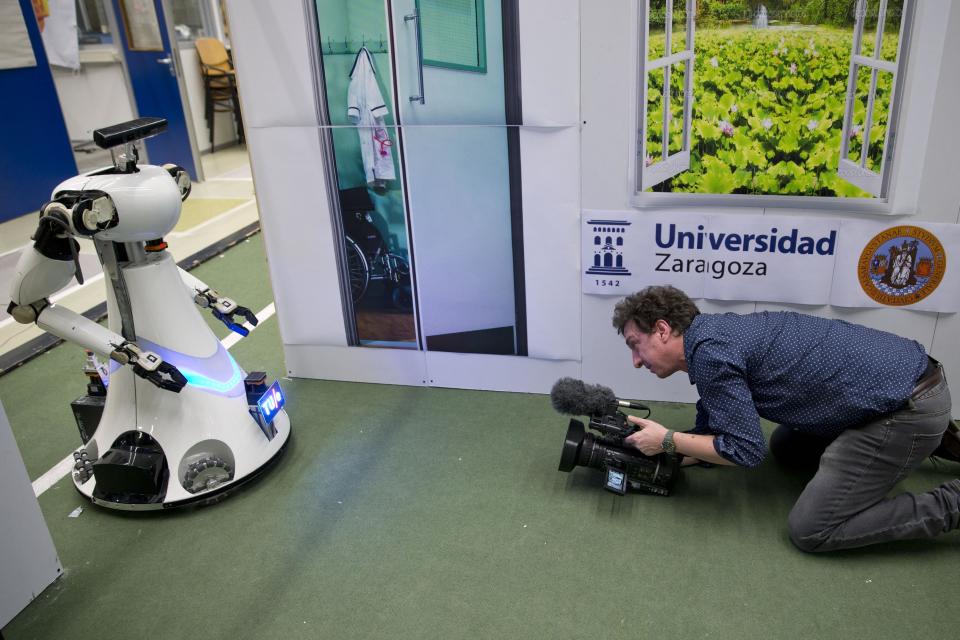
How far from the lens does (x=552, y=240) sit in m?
3.05

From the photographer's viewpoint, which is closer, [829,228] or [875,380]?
[875,380]

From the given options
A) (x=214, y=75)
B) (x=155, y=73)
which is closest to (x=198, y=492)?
(x=155, y=73)

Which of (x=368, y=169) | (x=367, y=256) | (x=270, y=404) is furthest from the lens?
(x=367, y=256)

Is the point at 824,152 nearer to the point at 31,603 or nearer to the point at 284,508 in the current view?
the point at 284,508

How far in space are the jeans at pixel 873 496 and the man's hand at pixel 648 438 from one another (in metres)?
0.47

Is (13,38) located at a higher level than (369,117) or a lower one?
higher

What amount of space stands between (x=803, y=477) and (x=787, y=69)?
1.41 meters

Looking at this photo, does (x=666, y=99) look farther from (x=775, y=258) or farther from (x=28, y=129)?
(x=28, y=129)

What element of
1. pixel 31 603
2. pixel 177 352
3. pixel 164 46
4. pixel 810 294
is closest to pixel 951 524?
pixel 810 294

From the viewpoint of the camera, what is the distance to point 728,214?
2.85 meters

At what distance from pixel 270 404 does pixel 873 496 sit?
80.6 inches

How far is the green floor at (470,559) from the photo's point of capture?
2156 millimetres

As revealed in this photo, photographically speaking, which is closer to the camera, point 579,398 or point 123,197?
point 123,197

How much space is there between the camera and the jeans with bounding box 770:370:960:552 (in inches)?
87.4
